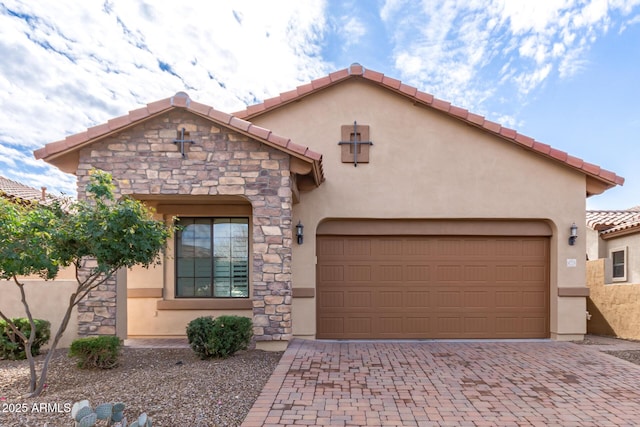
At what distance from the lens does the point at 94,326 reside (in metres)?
7.18

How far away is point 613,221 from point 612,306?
4176mm

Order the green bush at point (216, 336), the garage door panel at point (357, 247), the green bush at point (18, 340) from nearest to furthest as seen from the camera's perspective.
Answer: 1. the green bush at point (216, 336)
2. the green bush at point (18, 340)
3. the garage door panel at point (357, 247)

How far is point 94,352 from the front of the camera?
610cm

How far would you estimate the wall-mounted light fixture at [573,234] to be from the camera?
28.1 ft

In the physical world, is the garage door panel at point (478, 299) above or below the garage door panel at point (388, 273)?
below

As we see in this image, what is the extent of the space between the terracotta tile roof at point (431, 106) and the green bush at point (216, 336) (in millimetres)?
4585

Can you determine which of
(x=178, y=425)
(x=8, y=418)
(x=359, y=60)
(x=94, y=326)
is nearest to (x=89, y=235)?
(x=8, y=418)

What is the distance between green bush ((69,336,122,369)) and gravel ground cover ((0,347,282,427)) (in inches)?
5.2

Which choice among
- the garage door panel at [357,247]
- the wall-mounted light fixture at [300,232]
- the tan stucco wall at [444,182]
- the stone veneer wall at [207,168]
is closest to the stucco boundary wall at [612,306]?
the tan stucco wall at [444,182]

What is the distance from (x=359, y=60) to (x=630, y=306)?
9.05 metres

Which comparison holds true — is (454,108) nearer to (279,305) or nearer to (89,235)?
(279,305)

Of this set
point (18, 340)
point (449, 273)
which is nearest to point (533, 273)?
point (449, 273)

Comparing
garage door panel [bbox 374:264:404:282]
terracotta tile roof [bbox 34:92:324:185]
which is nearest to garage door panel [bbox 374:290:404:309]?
garage door panel [bbox 374:264:404:282]

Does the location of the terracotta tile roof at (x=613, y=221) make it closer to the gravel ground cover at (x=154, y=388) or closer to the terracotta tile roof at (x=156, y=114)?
the terracotta tile roof at (x=156, y=114)
